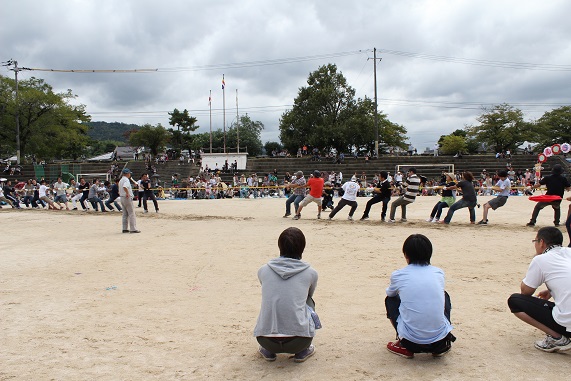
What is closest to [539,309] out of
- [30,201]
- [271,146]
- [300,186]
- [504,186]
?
[504,186]

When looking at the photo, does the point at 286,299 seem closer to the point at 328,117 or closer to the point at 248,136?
the point at 328,117

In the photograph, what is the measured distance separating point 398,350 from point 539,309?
1.30 m

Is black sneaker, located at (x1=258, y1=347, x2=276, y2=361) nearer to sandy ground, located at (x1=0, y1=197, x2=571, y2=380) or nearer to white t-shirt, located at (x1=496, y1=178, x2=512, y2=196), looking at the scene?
sandy ground, located at (x1=0, y1=197, x2=571, y2=380)

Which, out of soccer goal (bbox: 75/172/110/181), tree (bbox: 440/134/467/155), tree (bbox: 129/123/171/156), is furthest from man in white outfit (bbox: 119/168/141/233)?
tree (bbox: 440/134/467/155)

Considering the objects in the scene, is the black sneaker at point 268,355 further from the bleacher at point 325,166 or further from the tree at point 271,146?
the tree at point 271,146

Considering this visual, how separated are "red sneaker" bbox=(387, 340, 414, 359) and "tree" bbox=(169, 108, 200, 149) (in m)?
65.2

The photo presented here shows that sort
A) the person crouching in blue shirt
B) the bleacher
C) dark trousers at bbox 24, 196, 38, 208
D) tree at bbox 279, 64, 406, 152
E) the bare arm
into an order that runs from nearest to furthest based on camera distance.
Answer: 1. the person crouching in blue shirt
2. the bare arm
3. dark trousers at bbox 24, 196, 38, 208
4. the bleacher
5. tree at bbox 279, 64, 406, 152

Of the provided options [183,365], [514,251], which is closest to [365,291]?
[183,365]

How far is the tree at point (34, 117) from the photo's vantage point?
49219 mm

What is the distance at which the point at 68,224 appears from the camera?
15508 mm

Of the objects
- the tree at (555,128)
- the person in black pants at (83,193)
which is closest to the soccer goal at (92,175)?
the person in black pants at (83,193)

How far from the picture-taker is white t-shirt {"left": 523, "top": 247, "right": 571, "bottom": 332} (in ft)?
13.0

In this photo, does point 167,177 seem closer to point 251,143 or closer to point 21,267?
point 21,267

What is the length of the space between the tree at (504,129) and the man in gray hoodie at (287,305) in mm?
65673
